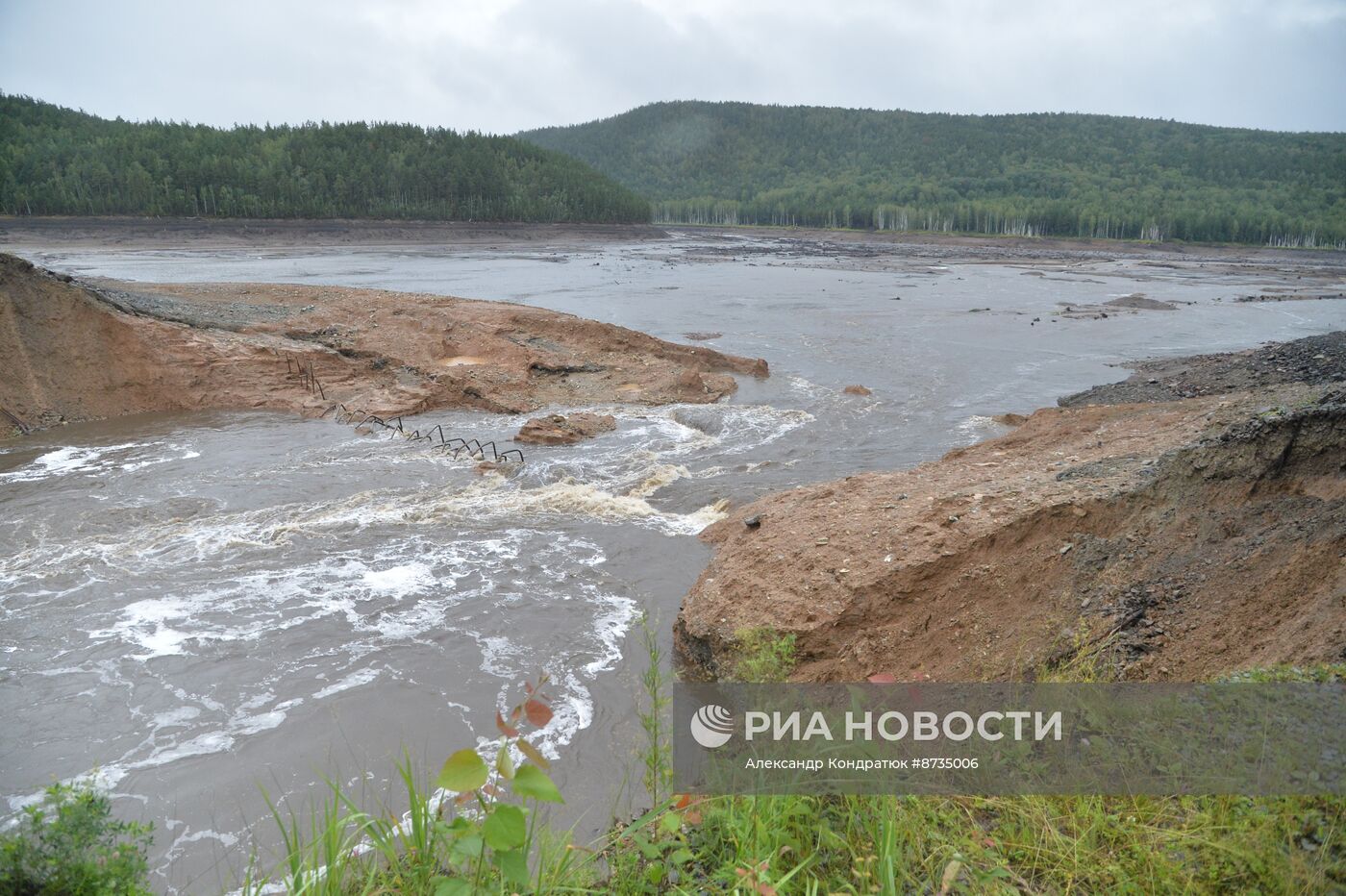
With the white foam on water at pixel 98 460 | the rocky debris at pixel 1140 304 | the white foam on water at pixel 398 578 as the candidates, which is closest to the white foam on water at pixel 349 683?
the white foam on water at pixel 398 578

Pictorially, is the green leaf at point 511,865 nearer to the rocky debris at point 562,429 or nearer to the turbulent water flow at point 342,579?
the turbulent water flow at point 342,579

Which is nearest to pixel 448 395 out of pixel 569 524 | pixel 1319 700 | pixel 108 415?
pixel 108 415

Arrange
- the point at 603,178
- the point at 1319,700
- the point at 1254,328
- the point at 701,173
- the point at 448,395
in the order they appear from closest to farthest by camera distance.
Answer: the point at 1319,700, the point at 448,395, the point at 1254,328, the point at 603,178, the point at 701,173

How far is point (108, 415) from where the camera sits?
1448 centimetres

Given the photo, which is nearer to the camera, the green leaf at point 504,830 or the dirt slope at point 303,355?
the green leaf at point 504,830

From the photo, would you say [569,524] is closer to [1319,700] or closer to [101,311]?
[1319,700]

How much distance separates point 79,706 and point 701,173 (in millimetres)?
178451

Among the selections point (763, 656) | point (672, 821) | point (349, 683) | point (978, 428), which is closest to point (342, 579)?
point (349, 683)

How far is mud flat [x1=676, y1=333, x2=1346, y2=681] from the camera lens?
487cm

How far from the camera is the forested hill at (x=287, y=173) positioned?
6562 cm

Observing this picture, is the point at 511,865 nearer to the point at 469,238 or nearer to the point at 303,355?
the point at 303,355

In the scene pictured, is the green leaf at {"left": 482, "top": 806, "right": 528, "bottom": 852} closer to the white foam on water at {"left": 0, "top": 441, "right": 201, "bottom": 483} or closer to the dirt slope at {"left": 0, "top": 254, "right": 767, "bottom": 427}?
the white foam on water at {"left": 0, "top": 441, "right": 201, "bottom": 483}

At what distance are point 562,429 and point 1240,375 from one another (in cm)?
1277

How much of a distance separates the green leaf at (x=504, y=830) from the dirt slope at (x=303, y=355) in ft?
44.5
